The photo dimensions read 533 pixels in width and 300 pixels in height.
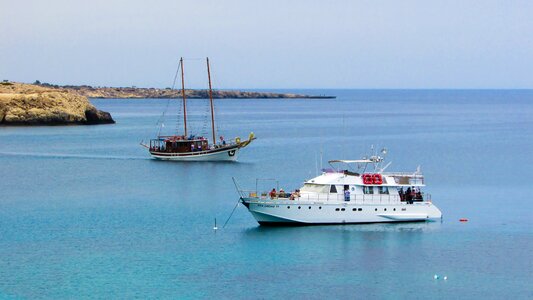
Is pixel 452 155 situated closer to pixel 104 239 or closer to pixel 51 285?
pixel 104 239

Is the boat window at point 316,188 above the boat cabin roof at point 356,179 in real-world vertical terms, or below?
below

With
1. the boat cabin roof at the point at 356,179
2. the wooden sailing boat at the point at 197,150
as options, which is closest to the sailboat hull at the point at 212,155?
the wooden sailing boat at the point at 197,150

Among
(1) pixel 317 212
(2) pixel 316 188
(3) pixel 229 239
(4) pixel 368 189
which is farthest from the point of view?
(4) pixel 368 189

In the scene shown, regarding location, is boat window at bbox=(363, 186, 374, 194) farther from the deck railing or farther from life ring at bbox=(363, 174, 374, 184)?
life ring at bbox=(363, 174, 374, 184)

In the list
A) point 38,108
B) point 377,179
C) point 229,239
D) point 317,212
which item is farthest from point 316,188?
point 38,108

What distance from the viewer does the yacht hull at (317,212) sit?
5169 cm

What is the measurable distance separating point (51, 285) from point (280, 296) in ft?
31.5

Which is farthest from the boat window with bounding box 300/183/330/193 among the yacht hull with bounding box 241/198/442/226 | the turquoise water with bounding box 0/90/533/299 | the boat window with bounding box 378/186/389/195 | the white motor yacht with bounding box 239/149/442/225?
the boat window with bounding box 378/186/389/195

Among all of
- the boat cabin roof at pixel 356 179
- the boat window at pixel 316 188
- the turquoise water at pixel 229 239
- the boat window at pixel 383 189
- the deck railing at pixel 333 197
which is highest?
the boat cabin roof at pixel 356 179

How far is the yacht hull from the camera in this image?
5169 cm

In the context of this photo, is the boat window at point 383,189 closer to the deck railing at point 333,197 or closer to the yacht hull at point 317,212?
the deck railing at point 333,197

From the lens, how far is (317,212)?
171 ft

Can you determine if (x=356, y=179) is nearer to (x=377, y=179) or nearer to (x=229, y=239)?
(x=377, y=179)

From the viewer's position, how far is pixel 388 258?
4572 cm
